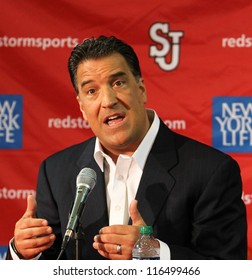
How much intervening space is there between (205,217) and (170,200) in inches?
5.4

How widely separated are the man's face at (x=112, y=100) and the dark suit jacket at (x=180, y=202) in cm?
13

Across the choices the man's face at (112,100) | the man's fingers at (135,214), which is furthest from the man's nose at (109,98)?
the man's fingers at (135,214)

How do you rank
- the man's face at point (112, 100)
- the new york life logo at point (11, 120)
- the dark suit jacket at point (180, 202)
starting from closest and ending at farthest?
1. the dark suit jacket at point (180, 202)
2. the man's face at point (112, 100)
3. the new york life logo at point (11, 120)

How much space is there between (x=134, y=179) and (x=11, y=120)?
110 cm

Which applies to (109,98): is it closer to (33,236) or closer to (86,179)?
(86,179)

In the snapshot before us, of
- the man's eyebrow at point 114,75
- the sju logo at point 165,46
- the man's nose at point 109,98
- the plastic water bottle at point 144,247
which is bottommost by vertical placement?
the plastic water bottle at point 144,247

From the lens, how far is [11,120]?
10.6 ft

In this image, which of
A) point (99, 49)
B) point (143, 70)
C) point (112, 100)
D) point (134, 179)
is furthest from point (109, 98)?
point (143, 70)

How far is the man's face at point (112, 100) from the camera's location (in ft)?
7.25

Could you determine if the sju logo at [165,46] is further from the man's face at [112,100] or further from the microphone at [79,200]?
the microphone at [79,200]

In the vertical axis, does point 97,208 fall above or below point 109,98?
below

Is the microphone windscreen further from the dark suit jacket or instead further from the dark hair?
the dark hair
